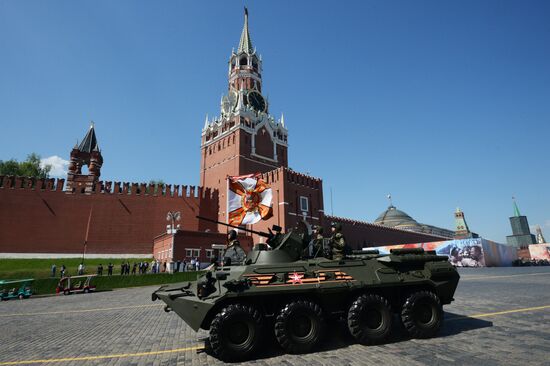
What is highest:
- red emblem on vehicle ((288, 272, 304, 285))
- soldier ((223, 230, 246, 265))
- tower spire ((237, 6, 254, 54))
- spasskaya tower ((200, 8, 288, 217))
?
tower spire ((237, 6, 254, 54))

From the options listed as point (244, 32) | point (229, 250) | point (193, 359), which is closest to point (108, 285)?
point (229, 250)

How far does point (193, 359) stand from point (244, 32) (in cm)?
→ 7168

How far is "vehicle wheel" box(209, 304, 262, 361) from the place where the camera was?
5.71m

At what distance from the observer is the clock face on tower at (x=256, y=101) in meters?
59.1

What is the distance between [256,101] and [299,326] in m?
57.1

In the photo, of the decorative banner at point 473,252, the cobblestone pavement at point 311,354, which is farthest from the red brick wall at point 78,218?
the decorative banner at point 473,252

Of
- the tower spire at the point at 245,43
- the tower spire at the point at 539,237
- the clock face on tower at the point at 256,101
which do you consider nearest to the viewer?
the clock face on tower at the point at 256,101

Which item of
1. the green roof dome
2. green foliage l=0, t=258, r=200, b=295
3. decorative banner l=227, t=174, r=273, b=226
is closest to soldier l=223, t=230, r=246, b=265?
decorative banner l=227, t=174, r=273, b=226

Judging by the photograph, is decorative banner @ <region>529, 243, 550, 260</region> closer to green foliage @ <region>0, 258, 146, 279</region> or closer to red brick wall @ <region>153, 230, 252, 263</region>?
red brick wall @ <region>153, 230, 252, 263</region>

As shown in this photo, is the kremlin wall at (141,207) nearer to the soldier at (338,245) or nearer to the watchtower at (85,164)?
the watchtower at (85,164)

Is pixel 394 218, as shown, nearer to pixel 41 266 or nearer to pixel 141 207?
pixel 141 207

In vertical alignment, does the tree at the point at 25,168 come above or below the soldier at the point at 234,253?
above

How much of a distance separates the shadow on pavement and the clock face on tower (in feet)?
177

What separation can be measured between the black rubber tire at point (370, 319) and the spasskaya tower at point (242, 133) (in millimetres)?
40681
